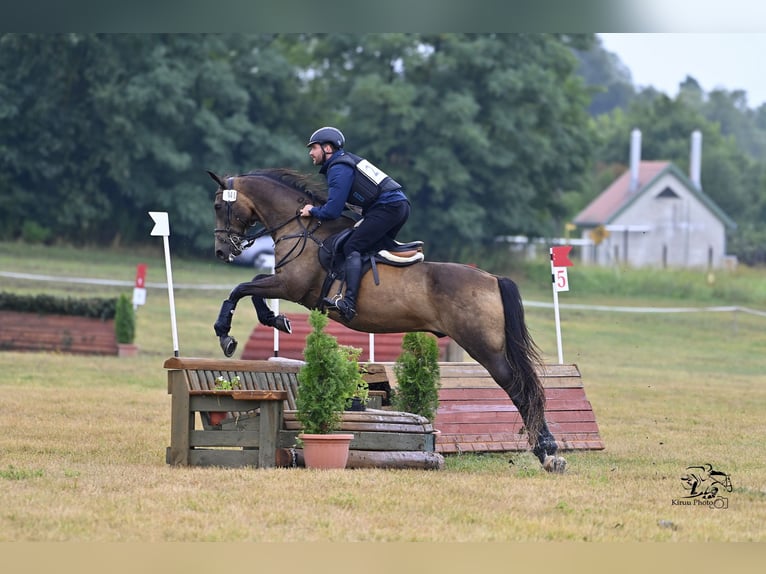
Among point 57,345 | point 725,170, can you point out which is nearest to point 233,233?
point 57,345

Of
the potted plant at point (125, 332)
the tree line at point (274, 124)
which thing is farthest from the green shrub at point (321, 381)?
the tree line at point (274, 124)

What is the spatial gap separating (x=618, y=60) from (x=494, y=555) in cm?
14330

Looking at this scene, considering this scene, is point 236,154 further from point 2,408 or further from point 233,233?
point 233,233

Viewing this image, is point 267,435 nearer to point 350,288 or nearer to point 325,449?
point 325,449

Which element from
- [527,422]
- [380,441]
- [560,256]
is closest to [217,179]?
[380,441]

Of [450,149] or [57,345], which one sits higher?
[450,149]

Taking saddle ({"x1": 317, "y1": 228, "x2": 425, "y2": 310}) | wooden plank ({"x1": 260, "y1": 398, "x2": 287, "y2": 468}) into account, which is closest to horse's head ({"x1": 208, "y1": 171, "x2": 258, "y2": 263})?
saddle ({"x1": 317, "y1": 228, "x2": 425, "y2": 310})

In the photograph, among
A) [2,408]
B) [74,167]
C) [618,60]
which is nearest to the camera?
[2,408]

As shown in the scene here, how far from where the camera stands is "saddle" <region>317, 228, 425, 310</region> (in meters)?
8.54

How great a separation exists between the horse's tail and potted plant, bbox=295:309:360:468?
1.20m

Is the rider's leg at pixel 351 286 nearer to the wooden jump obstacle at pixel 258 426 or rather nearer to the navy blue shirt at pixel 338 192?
the navy blue shirt at pixel 338 192

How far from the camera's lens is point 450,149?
39.9 meters

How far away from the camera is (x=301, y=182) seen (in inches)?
359

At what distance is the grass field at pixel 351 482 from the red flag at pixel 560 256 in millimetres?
1654
